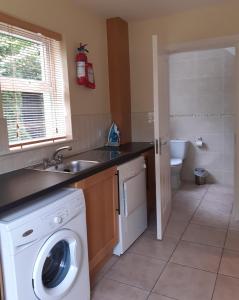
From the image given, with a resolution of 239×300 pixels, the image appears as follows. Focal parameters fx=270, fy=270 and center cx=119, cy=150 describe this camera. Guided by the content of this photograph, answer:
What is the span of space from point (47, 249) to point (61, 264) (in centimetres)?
28

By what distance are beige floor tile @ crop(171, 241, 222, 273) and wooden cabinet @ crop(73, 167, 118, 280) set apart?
0.57 metres

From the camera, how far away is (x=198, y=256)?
225 cm

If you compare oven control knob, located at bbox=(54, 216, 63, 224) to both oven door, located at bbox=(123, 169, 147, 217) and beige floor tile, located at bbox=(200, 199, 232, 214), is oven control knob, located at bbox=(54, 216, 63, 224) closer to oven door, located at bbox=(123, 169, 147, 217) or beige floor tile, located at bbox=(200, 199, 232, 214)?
oven door, located at bbox=(123, 169, 147, 217)

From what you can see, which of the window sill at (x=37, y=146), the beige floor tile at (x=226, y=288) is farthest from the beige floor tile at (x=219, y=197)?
the window sill at (x=37, y=146)

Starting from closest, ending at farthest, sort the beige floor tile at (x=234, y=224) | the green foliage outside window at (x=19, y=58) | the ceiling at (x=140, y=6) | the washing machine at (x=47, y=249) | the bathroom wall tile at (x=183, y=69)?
the washing machine at (x=47, y=249)
the green foliage outside window at (x=19, y=58)
the ceiling at (x=140, y=6)
the beige floor tile at (x=234, y=224)
the bathroom wall tile at (x=183, y=69)

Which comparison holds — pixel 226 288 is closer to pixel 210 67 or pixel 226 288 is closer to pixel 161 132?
pixel 161 132

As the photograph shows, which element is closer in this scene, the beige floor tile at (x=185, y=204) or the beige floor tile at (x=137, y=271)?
the beige floor tile at (x=137, y=271)

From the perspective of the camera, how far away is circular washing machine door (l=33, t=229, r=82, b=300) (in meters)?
1.41

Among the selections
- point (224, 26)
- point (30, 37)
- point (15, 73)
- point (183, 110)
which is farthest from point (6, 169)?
point (183, 110)

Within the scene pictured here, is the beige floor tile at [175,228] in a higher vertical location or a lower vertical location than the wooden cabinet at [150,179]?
lower

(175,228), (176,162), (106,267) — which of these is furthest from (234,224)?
(106,267)

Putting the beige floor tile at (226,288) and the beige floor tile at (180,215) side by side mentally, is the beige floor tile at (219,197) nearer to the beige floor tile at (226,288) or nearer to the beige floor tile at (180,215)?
the beige floor tile at (180,215)

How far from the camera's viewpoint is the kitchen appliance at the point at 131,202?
2.26 meters

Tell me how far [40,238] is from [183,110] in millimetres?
3483
